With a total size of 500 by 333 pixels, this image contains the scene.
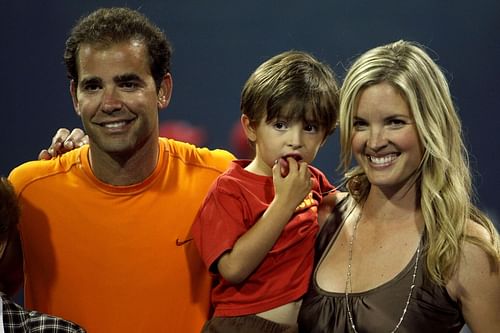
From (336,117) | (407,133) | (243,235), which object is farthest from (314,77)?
(243,235)

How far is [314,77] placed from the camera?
7.55 feet

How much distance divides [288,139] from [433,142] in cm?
36

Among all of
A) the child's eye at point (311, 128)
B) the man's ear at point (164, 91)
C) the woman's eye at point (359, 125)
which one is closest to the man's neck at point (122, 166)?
the man's ear at point (164, 91)

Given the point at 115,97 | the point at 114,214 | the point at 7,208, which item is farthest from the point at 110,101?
the point at 7,208

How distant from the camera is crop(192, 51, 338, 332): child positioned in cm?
224

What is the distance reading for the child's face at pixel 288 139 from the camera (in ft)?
7.38

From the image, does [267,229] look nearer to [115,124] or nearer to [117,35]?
[115,124]

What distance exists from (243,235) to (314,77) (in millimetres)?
447

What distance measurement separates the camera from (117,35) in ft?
7.90

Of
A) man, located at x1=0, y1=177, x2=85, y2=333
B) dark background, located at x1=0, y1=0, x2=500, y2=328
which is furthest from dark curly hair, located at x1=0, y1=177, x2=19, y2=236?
dark background, located at x1=0, y1=0, x2=500, y2=328

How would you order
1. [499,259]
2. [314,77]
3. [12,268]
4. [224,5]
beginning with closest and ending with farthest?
[499,259] → [314,77] → [12,268] → [224,5]

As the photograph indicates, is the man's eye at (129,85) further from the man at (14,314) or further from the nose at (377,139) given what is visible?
the nose at (377,139)

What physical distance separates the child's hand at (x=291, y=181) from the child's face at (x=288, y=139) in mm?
23

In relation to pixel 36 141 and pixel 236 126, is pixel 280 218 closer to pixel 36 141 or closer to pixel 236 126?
pixel 236 126
